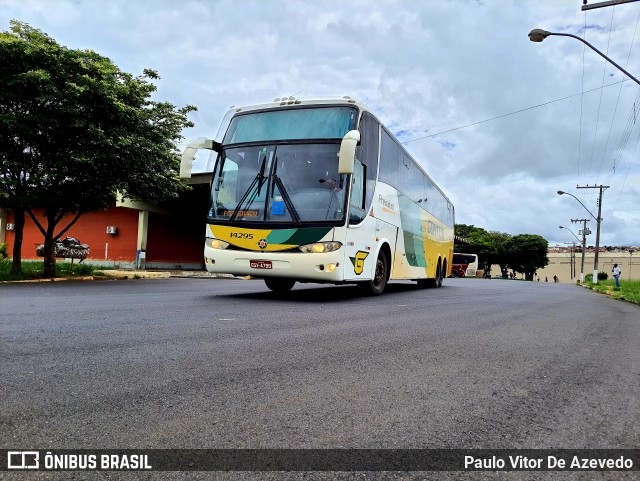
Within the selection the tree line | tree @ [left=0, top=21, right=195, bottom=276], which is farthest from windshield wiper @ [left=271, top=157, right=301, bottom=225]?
the tree line

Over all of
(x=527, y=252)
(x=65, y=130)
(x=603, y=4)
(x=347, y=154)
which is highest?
(x=603, y=4)

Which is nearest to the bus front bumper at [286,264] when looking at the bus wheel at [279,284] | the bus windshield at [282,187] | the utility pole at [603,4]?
the bus windshield at [282,187]

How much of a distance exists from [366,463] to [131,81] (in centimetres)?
1531

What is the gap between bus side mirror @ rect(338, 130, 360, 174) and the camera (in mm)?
8203

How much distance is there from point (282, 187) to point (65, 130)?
8020 millimetres

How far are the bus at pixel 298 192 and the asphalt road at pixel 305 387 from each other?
2749mm

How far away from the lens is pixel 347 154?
8.23 metres

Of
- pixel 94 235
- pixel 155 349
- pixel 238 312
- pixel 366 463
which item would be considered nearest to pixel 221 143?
pixel 238 312

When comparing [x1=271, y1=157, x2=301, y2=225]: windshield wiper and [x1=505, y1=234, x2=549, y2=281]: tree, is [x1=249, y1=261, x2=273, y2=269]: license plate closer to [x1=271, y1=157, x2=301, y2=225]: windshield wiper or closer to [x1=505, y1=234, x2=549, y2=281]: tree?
[x1=271, y1=157, x2=301, y2=225]: windshield wiper

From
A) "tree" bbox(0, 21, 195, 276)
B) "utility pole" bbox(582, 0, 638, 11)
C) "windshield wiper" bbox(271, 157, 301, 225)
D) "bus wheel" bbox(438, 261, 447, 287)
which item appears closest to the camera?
"windshield wiper" bbox(271, 157, 301, 225)

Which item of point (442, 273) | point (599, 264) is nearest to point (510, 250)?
point (599, 264)

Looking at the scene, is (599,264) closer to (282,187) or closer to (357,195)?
(357,195)

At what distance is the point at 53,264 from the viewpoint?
50.7ft

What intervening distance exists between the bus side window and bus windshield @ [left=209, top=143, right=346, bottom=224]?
0.33m
